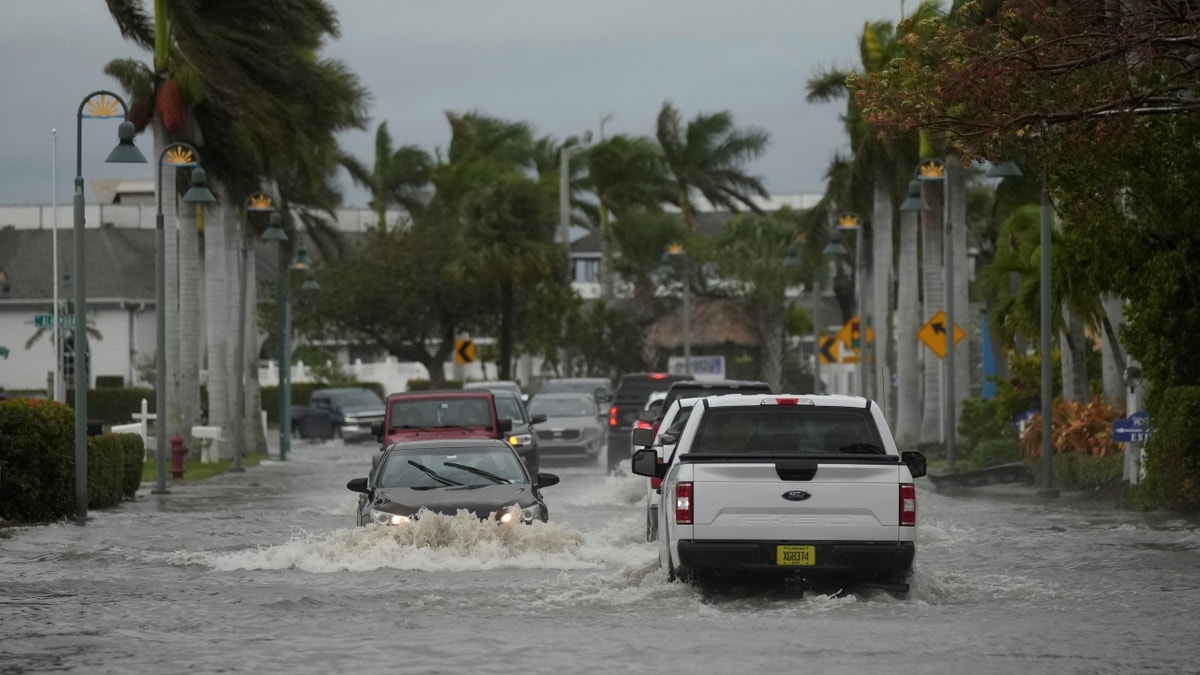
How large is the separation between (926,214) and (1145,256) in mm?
21035

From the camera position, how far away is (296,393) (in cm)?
8388

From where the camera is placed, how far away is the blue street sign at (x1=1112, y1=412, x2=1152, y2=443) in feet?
95.7

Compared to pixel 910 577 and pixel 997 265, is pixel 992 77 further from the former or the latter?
pixel 997 265

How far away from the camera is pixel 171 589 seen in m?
18.5

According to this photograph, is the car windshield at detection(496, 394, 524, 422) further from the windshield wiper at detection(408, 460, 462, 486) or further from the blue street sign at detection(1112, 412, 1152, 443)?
the windshield wiper at detection(408, 460, 462, 486)

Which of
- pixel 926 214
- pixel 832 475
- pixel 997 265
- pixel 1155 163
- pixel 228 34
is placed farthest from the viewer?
pixel 926 214

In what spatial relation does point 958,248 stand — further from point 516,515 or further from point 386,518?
point 386,518

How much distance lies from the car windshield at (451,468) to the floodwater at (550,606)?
0.97 m

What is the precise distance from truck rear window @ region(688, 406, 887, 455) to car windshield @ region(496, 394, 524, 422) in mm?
18668

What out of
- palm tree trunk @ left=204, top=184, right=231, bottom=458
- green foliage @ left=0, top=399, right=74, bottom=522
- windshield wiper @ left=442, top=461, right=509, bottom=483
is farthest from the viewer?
palm tree trunk @ left=204, top=184, right=231, bottom=458

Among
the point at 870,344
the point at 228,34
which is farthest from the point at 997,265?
the point at 870,344

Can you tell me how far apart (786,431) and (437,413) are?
14.7m

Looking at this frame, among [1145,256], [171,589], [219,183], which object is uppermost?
[219,183]

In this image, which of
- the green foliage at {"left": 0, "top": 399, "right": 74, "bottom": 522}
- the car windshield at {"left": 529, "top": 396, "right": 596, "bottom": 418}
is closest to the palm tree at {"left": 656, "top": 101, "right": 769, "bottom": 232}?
the car windshield at {"left": 529, "top": 396, "right": 596, "bottom": 418}
